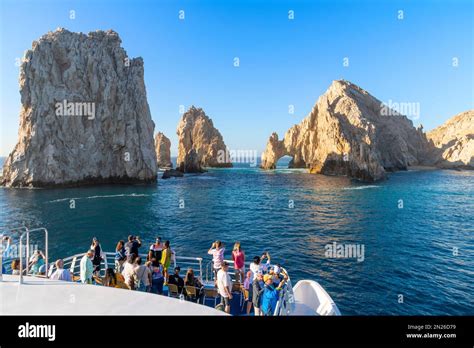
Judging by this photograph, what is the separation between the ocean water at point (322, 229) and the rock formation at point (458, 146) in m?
79.4

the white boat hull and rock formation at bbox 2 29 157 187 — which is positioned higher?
rock formation at bbox 2 29 157 187

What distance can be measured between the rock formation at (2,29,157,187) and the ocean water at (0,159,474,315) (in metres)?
9.57

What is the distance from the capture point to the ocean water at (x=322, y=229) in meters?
16.5

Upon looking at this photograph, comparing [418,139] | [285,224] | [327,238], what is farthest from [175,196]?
[418,139]

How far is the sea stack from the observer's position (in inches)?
3415

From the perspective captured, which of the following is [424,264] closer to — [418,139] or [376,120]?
[376,120]

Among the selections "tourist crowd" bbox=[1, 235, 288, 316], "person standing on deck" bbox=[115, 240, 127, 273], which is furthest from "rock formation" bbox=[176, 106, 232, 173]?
"tourist crowd" bbox=[1, 235, 288, 316]

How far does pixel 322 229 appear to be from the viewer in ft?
98.2

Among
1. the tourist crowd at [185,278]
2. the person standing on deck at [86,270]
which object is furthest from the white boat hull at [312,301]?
the person standing on deck at [86,270]

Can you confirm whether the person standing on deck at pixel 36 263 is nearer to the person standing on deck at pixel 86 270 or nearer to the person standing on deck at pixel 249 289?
the person standing on deck at pixel 86 270

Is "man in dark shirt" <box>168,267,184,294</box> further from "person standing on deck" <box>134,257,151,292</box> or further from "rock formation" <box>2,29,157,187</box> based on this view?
"rock formation" <box>2,29,157,187</box>

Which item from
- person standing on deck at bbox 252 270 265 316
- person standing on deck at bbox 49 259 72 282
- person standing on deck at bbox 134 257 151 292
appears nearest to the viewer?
person standing on deck at bbox 49 259 72 282

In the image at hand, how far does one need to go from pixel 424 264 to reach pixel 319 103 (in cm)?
11448

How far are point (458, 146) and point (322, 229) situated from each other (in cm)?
12978
